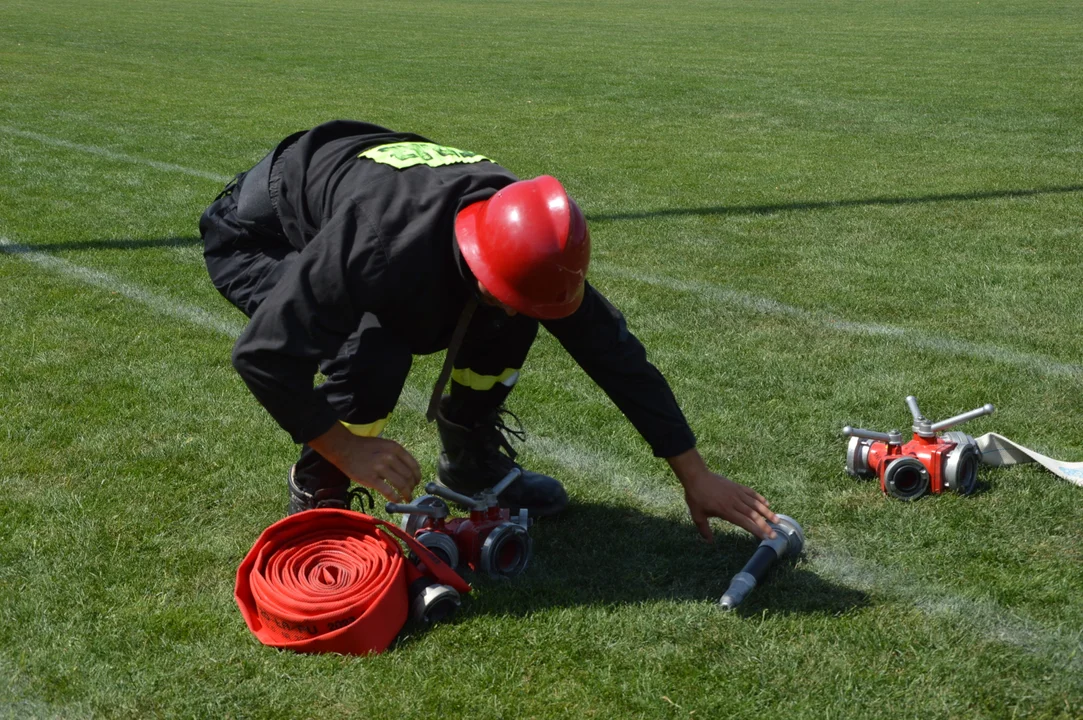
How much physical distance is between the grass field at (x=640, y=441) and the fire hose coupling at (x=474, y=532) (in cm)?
12

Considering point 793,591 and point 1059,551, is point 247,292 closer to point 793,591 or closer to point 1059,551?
point 793,591

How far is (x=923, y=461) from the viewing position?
12.9 ft

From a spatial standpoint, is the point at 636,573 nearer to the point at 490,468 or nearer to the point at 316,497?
the point at 490,468

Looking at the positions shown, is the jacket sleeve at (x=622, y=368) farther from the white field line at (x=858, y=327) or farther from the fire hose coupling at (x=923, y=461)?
the white field line at (x=858, y=327)

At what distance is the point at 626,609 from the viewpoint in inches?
131

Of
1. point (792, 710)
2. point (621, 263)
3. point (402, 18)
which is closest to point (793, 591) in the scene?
point (792, 710)

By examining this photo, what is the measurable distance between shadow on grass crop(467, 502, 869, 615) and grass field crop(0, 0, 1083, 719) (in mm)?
13

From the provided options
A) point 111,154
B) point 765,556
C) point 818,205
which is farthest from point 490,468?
point 111,154

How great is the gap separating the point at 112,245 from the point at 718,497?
544 centimetres

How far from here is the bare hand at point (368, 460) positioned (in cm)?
311

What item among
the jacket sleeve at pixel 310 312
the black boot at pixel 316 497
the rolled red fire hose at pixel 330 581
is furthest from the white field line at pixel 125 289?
the jacket sleeve at pixel 310 312

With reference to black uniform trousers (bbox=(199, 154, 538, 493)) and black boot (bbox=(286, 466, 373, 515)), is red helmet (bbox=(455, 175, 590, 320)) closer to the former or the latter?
black uniform trousers (bbox=(199, 154, 538, 493))

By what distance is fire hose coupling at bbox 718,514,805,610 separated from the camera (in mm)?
3287

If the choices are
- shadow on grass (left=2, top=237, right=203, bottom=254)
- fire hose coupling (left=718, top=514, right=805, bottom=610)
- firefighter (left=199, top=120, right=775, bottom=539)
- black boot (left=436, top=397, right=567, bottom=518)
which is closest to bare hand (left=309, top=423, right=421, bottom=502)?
firefighter (left=199, top=120, right=775, bottom=539)
